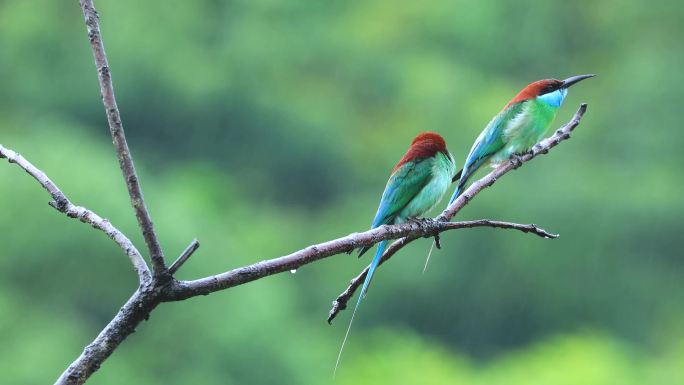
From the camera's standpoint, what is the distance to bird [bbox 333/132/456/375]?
3.04m

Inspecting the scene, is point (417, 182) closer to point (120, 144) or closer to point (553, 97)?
point (553, 97)

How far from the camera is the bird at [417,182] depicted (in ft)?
9.96

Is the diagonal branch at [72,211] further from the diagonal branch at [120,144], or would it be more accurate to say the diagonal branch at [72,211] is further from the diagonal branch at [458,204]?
the diagonal branch at [458,204]

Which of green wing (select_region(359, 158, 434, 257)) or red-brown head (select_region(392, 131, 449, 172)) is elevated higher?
red-brown head (select_region(392, 131, 449, 172))

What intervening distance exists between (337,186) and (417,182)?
95.3ft

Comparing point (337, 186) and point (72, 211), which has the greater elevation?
point (337, 186)

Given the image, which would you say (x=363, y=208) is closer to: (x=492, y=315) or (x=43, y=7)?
(x=492, y=315)

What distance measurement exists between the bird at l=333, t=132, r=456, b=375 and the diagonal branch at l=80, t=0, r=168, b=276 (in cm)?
163

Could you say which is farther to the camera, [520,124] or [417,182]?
[520,124]

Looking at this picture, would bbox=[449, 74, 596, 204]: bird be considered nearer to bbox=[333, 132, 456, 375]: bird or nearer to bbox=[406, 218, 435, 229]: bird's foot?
bbox=[333, 132, 456, 375]: bird

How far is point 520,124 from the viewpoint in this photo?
12.7 feet

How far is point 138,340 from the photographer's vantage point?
2027cm

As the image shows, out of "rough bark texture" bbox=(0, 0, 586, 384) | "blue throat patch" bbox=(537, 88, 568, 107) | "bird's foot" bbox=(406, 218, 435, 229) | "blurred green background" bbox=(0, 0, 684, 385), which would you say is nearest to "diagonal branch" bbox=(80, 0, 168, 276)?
"rough bark texture" bbox=(0, 0, 586, 384)

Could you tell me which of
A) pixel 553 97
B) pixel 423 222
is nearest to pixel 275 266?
pixel 423 222
